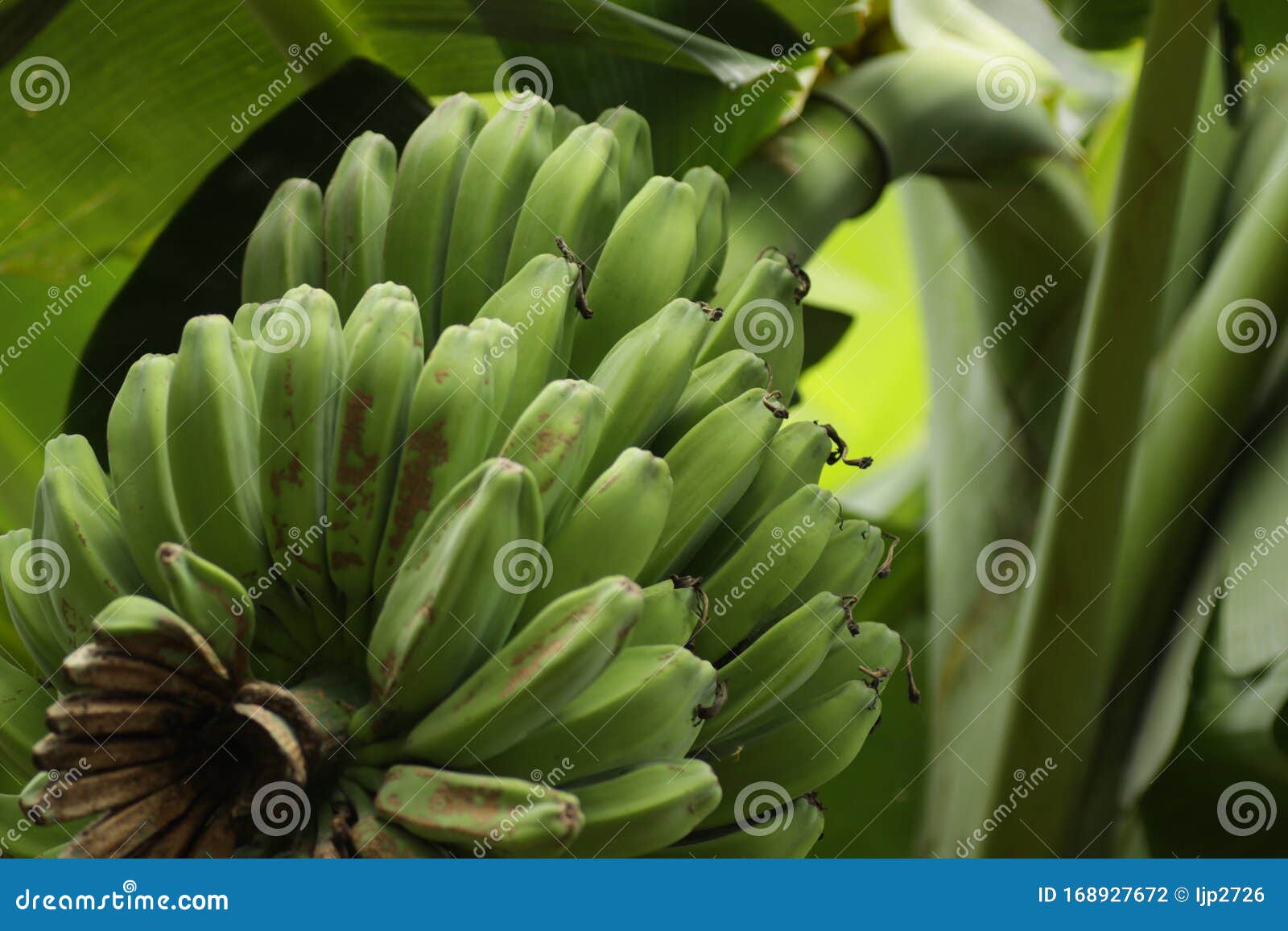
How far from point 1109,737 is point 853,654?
0.47 m

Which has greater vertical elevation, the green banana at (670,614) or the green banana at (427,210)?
the green banana at (427,210)

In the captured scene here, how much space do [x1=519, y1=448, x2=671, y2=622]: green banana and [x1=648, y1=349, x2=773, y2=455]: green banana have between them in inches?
3.2

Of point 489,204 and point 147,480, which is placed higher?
point 489,204

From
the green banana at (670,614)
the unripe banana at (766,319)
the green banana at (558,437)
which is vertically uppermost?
the unripe banana at (766,319)

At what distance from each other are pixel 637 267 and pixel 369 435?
0.17 meters

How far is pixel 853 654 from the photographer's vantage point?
569 millimetres

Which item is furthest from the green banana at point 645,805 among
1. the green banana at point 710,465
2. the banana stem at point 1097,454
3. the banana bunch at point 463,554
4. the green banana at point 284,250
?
the banana stem at point 1097,454

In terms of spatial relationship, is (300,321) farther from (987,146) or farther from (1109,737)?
(1109,737)

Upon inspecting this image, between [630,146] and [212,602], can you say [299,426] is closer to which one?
[212,602]

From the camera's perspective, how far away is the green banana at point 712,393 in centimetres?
54

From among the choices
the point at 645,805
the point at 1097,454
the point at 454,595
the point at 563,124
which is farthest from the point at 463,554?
the point at 1097,454

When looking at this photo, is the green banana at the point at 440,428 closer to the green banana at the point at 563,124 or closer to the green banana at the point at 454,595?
the green banana at the point at 454,595

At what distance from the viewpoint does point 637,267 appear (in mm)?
556
